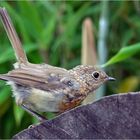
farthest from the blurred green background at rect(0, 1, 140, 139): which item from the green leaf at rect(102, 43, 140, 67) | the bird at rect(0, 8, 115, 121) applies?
the bird at rect(0, 8, 115, 121)

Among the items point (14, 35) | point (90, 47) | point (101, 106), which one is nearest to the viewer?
point (101, 106)

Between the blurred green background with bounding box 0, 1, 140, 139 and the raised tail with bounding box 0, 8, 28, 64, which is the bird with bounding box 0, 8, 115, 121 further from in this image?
the blurred green background with bounding box 0, 1, 140, 139

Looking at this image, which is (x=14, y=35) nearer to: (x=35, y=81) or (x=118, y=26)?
(x=35, y=81)

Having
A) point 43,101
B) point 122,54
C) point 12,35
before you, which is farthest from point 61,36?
point 43,101

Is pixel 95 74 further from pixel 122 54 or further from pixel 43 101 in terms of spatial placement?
pixel 43 101

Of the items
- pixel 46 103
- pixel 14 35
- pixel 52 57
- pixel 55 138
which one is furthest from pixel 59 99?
pixel 52 57
